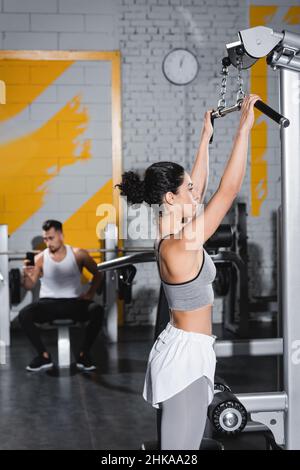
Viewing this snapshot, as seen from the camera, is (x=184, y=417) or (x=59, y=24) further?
(x=59, y=24)

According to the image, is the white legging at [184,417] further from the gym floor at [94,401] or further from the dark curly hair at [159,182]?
the gym floor at [94,401]

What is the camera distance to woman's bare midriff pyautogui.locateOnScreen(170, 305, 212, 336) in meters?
1.72

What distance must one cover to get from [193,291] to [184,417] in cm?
34

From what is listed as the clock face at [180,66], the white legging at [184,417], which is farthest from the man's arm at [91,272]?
the white legging at [184,417]

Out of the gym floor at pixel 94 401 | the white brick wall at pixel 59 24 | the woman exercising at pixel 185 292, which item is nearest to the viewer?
the woman exercising at pixel 185 292

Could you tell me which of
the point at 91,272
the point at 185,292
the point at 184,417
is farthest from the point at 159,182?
the point at 91,272

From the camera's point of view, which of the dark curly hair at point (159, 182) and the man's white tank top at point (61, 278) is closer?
the dark curly hair at point (159, 182)

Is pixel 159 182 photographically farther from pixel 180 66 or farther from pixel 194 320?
pixel 180 66

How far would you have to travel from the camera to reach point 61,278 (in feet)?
15.0

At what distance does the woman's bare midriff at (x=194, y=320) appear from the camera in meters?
1.72

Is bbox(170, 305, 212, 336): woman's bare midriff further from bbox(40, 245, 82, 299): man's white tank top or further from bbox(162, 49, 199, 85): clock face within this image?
bbox(162, 49, 199, 85): clock face

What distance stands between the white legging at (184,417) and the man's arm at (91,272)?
282cm

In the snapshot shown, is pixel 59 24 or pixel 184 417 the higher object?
pixel 59 24
